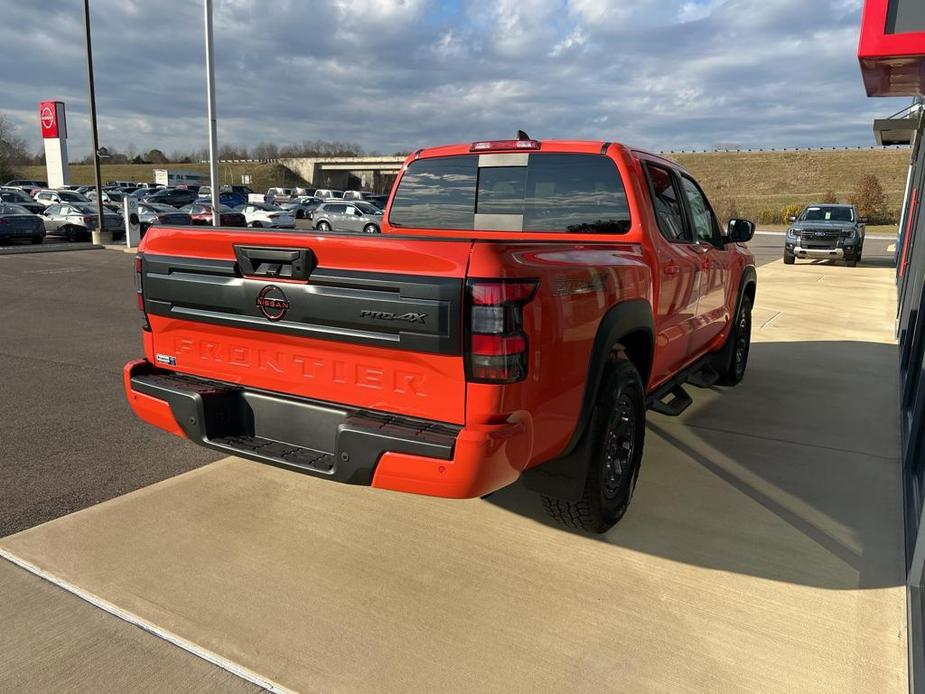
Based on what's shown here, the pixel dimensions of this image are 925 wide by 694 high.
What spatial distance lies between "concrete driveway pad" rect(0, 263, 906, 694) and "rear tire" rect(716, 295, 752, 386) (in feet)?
5.13

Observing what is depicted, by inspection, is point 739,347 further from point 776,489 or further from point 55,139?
point 55,139

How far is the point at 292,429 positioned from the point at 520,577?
124 cm

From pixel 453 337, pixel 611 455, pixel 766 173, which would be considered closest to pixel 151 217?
pixel 611 455

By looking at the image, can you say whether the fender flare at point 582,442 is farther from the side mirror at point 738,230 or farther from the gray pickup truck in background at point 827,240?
the gray pickup truck in background at point 827,240

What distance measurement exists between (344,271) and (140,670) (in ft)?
5.37

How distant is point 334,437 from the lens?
287cm

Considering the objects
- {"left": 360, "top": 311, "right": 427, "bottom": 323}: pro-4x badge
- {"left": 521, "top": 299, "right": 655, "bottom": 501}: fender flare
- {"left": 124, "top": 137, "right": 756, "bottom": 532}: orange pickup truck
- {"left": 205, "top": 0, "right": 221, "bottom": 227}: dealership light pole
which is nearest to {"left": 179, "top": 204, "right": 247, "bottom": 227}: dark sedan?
{"left": 205, "top": 0, "right": 221, "bottom": 227}: dealership light pole

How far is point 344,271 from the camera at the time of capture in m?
2.74

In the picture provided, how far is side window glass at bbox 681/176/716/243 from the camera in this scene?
16.2ft

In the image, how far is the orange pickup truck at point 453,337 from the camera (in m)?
2.53

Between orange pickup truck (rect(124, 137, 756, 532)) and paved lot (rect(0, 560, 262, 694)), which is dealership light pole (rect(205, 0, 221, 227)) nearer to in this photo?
orange pickup truck (rect(124, 137, 756, 532))

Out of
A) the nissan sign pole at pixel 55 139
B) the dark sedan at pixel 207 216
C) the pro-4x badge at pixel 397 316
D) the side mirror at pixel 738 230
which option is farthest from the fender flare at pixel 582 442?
the nissan sign pole at pixel 55 139

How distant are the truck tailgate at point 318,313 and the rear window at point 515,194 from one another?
173 centimetres

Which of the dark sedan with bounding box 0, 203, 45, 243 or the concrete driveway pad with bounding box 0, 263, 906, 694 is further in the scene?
the dark sedan with bounding box 0, 203, 45, 243
